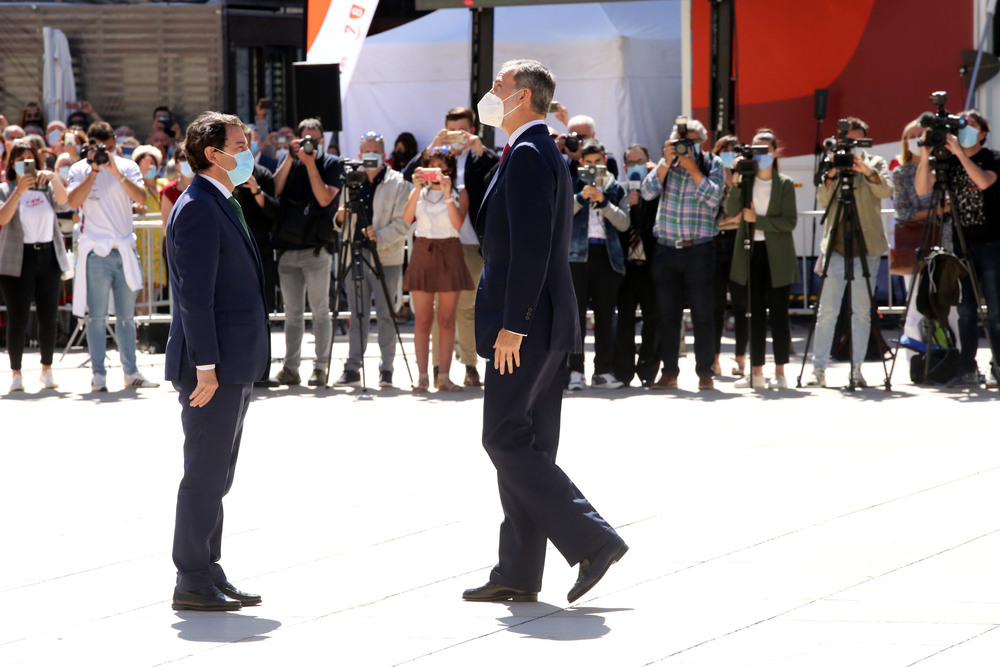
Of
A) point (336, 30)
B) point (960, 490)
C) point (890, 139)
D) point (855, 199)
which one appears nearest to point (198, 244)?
point (960, 490)

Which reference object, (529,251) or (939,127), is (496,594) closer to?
(529,251)

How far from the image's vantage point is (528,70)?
4.93 metres

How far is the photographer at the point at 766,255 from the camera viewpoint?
1059cm

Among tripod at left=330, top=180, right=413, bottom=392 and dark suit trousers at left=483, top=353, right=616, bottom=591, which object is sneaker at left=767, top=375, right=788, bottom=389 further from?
dark suit trousers at left=483, top=353, right=616, bottom=591

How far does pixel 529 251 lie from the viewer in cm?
475

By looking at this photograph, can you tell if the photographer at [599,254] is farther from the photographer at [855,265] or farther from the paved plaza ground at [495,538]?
the photographer at [855,265]

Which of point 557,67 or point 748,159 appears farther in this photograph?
point 557,67

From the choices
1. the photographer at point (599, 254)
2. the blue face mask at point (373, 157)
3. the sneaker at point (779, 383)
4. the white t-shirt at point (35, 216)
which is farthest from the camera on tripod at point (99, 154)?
the sneaker at point (779, 383)

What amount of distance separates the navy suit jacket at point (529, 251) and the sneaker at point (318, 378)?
625 cm

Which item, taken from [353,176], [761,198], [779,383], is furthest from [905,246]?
[353,176]

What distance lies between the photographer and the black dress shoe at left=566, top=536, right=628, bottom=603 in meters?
4.79

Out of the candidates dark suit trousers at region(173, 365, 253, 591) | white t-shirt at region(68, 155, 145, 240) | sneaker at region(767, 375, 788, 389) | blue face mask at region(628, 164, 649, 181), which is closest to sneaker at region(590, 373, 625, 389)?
sneaker at region(767, 375, 788, 389)

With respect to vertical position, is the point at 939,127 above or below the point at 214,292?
above

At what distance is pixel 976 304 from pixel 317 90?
216 inches
